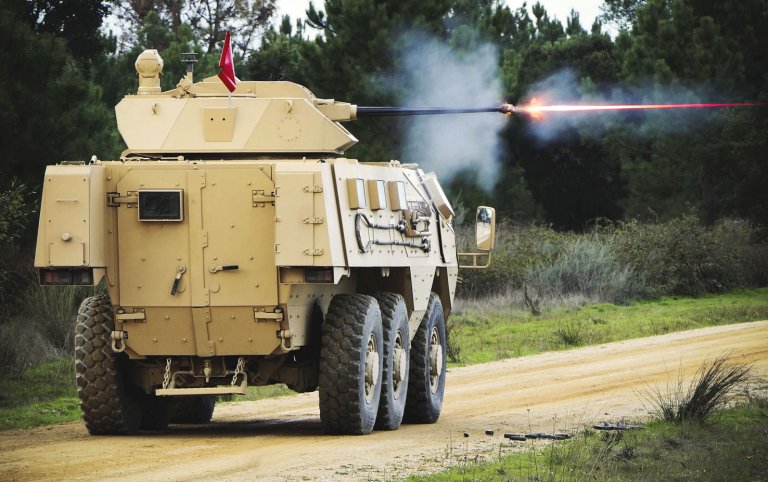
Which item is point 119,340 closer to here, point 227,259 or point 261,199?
point 227,259

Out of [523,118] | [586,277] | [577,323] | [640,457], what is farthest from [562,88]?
[640,457]

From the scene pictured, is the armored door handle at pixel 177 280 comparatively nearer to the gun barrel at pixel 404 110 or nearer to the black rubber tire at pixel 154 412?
the black rubber tire at pixel 154 412

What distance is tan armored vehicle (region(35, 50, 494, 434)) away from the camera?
12.7m

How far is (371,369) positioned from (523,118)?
99.5ft

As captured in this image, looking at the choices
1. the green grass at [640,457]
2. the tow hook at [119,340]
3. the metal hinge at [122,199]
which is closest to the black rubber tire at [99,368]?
the tow hook at [119,340]

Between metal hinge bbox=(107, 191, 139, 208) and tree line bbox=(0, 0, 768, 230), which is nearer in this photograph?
metal hinge bbox=(107, 191, 139, 208)

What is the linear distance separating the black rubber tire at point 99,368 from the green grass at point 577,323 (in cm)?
881

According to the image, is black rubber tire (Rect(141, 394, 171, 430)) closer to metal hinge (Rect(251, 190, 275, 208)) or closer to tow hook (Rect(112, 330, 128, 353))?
tow hook (Rect(112, 330, 128, 353))

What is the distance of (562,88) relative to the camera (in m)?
45.6

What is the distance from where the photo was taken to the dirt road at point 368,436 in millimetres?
11195

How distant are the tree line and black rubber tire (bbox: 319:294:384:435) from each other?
11.4 m

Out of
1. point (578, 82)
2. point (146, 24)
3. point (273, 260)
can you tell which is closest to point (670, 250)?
point (578, 82)

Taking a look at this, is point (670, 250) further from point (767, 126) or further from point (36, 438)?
point (36, 438)

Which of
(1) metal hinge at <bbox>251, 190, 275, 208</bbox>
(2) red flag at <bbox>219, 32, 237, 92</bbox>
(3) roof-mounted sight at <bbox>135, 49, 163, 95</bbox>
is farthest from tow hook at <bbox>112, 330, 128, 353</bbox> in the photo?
(3) roof-mounted sight at <bbox>135, 49, 163, 95</bbox>
